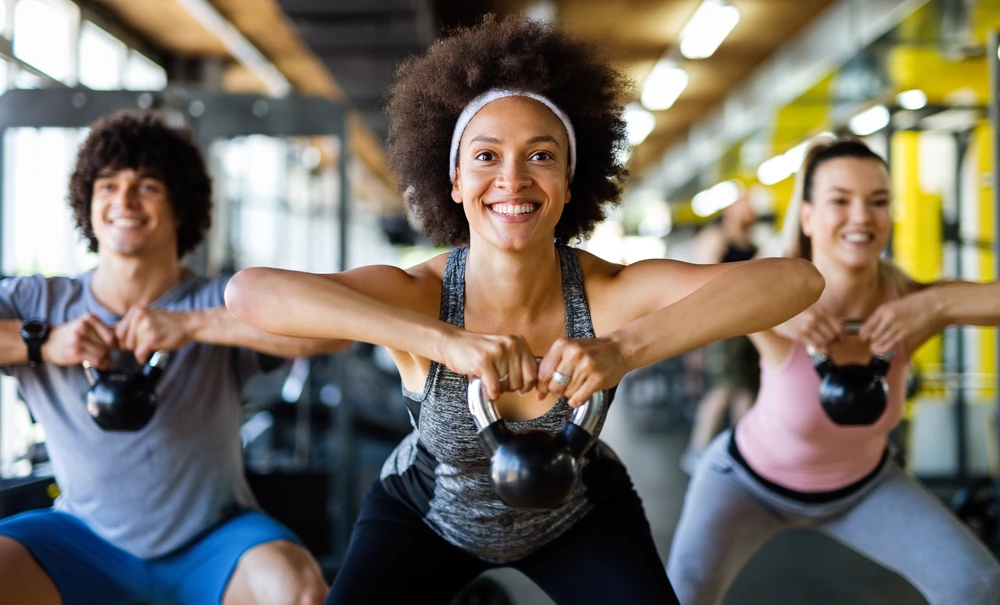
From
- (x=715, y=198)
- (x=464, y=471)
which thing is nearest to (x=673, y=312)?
(x=464, y=471)

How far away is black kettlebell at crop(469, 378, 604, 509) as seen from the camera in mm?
1317

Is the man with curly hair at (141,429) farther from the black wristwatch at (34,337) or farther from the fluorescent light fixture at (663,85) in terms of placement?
the fluorescent light fixture at (663,85)

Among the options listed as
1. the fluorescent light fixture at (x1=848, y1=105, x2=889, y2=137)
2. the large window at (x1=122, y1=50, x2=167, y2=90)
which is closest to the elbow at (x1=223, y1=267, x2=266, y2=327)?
the fluorescent light fixture at (x1=848, y1=105, x2=889, y2=137)

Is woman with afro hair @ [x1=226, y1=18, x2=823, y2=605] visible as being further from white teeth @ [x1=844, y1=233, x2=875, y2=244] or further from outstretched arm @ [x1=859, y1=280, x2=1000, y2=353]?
white teeth @ [x1=844, y1=233, x2=875, y2=244]

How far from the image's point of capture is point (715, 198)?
16188mm

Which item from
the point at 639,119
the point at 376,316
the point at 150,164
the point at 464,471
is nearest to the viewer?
the point at 376,316

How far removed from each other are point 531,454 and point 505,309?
0.45 meters

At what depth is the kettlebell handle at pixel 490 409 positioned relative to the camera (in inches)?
55.2

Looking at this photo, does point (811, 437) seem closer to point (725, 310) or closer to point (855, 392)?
point (855, 392)

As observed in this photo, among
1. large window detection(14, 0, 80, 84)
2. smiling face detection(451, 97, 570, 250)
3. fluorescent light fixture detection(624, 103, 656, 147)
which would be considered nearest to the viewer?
smiling face detection(451, 97, 570, 250)

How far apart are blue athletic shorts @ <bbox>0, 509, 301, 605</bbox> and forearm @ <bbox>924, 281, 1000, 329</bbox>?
159cm

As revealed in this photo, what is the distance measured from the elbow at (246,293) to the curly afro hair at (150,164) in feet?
2.58

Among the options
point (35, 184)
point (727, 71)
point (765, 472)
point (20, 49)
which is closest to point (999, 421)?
point (765, 472)

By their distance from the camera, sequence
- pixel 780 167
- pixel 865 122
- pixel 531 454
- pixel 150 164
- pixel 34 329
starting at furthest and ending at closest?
pixel 780 167
pixel 865 122
pixel 150 164
pixel 34 329
pixel 531 454
